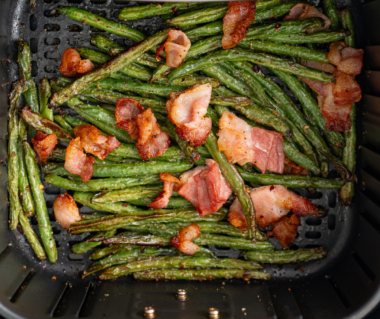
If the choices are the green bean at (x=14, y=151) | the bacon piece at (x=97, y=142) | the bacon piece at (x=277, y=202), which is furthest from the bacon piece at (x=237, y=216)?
the green bean at (x=14, y=151)

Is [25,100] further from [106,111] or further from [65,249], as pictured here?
[65,249]

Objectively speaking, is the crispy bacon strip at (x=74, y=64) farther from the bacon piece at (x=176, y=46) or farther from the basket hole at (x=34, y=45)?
the bacon piece at (x=176, y=46)

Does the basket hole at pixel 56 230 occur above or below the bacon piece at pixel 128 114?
below

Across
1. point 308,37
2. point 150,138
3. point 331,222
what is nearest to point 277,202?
point 331,222

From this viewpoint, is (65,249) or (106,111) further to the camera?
(65,249)

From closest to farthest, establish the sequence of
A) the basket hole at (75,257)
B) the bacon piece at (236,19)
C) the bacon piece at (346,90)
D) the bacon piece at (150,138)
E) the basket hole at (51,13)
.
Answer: the bacon piece at (236,19) → the bacon piece at (150,138) → the bacon piece at (346,90) → the basket hole at (51,13) → the basket hole at (75,257)

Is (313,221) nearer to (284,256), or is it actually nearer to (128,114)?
(284,256)

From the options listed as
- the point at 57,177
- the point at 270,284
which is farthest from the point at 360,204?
the point at 57,177
